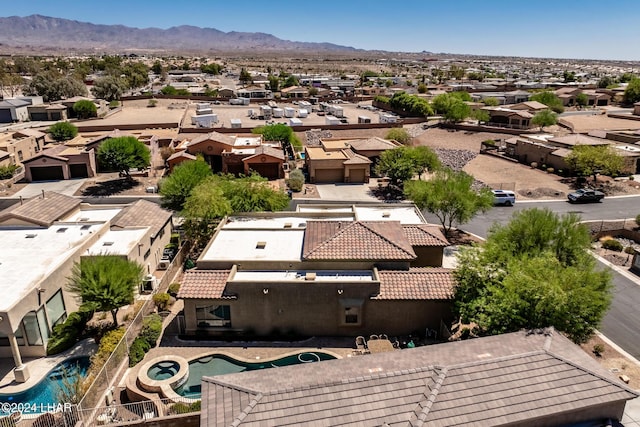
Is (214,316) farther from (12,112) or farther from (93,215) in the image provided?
(12,112)

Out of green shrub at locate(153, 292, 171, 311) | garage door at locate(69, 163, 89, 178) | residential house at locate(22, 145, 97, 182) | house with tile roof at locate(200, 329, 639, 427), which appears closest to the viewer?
house with tile roof at locate(200, 329, 639, 427)

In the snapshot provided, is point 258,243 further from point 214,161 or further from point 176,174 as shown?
point 214,161

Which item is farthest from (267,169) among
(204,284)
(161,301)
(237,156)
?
(204,284)

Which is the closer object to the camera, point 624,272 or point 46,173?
point 624,272

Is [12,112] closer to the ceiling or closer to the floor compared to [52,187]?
closer to the ceiling

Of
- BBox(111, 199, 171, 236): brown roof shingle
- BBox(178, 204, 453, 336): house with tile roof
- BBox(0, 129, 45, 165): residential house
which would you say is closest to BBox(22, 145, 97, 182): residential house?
BBox(0, 129, 45, 165): residential house

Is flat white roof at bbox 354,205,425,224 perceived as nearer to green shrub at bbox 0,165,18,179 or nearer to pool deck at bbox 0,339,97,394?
pool deck at bbox 0,339,97,394

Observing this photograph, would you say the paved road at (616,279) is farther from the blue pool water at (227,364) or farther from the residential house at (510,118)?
the residential house at (510,118)
